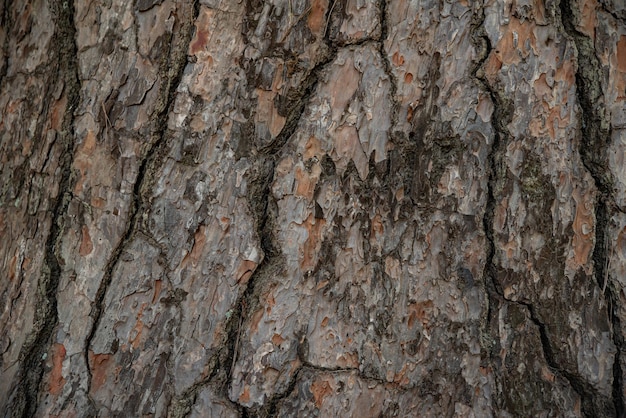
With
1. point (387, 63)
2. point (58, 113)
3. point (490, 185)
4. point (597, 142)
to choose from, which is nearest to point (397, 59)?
point (387, 63)

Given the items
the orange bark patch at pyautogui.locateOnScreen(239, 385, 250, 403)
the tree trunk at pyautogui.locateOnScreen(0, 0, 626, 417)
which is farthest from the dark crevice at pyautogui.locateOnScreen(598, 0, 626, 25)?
the orange bark patch at pyautogui.locateOnScreen(239, 385, 250, 403)

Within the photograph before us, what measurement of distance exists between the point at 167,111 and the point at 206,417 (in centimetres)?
53

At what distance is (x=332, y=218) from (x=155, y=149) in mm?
332

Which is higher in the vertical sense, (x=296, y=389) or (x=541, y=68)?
(x=541, y=68)

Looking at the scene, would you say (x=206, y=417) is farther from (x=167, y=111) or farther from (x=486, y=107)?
(x=486, y=107)

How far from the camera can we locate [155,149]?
982mm

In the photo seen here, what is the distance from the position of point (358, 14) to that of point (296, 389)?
2.18 feet

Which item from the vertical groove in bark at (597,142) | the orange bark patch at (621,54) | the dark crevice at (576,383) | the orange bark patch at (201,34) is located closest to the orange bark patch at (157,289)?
the orange bark patch at (201,34)

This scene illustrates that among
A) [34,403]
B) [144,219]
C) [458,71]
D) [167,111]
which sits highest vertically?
[458,71]

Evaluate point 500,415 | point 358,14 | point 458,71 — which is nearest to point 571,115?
point 458,71

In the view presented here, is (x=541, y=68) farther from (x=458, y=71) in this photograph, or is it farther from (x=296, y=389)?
(x=296, y=389)

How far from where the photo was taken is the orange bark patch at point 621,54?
1.03m

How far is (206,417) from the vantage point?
0.97m

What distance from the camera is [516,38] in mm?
998
